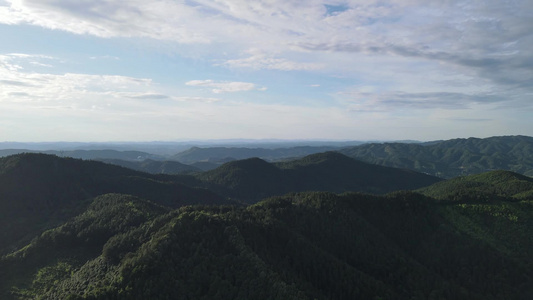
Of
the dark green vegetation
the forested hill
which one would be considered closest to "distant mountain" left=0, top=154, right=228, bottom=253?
the dark green vegetation

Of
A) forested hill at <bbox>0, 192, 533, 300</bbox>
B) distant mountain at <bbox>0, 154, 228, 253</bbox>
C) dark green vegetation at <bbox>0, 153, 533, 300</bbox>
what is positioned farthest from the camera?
distant mountain at <bbox>0, 154, 228, 253</bbox>

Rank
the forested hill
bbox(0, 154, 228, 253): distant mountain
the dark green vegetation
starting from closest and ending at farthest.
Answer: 1. the forested hill
2. the dark green vegetation
3. bbox(0, 154, 228, 253): distant mountain

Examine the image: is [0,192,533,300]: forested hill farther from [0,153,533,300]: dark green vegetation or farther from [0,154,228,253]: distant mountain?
[0,154,228,253]: distant mountain

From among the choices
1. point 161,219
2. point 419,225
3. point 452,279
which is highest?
point 161,219

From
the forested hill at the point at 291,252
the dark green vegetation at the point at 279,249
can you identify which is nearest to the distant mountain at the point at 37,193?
the dark green vegetation at the point at 279,249

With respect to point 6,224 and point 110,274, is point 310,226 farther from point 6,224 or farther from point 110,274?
point 6,224

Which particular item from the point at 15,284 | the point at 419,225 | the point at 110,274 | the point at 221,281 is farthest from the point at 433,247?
the point at 15,284

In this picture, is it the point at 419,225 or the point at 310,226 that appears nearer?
the point at 310,226
